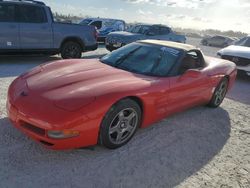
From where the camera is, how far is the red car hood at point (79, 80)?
3.33 m

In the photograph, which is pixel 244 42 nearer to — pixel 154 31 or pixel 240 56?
pixel 240 56

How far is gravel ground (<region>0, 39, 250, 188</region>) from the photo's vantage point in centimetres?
295

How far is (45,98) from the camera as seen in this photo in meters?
3.22

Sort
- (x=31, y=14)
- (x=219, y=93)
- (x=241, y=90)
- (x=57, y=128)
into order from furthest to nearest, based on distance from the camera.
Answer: (x=31, y=14) → (x=241, y=90) → (x=219, y=93) → (x=57, y=128)

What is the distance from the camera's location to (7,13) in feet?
26.0

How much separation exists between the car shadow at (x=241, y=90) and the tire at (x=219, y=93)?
0.99 metres

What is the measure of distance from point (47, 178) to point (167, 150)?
1.61m

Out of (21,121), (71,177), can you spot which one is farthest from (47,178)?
(21,121)

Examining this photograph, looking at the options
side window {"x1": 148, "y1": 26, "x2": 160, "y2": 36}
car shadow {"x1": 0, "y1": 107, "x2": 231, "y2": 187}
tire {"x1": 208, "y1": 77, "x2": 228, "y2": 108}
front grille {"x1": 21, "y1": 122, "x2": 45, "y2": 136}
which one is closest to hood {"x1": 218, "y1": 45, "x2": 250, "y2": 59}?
tire {"x1": 208, "y1": 77, "x2": 228, "y2": 108}

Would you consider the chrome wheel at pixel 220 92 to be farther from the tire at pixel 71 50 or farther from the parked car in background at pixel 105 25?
the parked car in background at pixel 105 25

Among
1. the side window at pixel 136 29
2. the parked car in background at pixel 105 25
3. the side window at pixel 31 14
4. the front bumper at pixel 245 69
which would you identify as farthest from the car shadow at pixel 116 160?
the parked car in background at pixel 105 25

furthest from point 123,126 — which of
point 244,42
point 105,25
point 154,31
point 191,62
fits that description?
point 105,25

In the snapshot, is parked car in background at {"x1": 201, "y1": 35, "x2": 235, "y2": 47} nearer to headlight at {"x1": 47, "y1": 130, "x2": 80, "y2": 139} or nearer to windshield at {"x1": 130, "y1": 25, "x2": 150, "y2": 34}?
windshield at {"x1": 130, "y1": 25, "x2": 150, "y2": 34}

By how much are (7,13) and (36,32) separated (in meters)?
0.93
